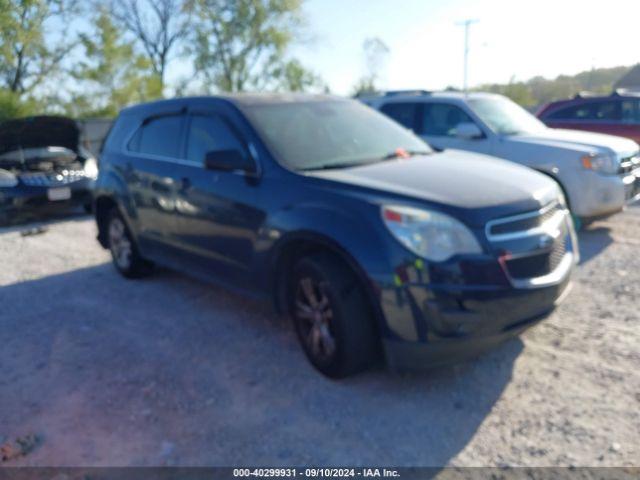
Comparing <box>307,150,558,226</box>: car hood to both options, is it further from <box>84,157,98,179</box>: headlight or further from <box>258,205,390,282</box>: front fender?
<box>84,157,98,179</box>: headlight

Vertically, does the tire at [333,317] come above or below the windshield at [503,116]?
below

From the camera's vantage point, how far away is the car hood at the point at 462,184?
3.09 m

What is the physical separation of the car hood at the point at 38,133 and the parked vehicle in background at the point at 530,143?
5.31m

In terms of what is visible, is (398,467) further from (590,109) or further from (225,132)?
(590,109)

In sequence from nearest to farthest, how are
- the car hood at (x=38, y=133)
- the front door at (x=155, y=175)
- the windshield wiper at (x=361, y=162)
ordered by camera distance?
1. the windshield wiper at (x=361, y=162)
2. the front door at (x=155, y=175)
3. the car hood at (x=38, y=133)

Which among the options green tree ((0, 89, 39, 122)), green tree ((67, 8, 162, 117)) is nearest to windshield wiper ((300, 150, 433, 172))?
green tree ((0, 89, 39, 122))

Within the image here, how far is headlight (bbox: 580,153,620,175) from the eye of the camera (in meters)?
6.38

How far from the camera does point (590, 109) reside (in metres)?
9.89

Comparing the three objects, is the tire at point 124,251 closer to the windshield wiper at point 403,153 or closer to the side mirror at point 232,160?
the side mirror at point 232,160

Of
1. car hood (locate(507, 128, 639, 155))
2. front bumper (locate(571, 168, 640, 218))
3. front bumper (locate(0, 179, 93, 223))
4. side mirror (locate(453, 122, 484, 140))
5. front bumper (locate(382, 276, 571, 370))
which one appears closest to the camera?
front bumper (locate(382, 276, 571, 370))

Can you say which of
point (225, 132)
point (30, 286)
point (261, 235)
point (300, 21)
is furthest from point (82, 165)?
point (300, 21)

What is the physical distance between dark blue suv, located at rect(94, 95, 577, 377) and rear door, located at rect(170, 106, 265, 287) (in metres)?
0.01

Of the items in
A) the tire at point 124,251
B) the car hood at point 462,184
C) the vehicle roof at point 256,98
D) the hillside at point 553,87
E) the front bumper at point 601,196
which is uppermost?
the hillside at point 553,87

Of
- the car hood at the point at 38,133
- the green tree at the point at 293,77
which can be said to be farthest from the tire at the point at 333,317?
the green tree at the point at 293,77
